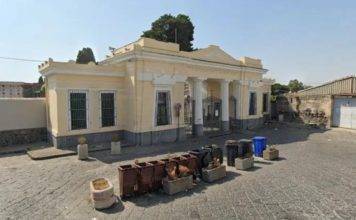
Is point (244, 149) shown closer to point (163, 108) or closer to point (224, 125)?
point (163, 108)

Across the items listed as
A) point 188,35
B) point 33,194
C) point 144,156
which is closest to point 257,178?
point 144,156

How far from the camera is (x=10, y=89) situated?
52594mm

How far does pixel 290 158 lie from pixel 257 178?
13.4 feet

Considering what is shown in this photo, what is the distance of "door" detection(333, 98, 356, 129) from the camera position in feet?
77.0

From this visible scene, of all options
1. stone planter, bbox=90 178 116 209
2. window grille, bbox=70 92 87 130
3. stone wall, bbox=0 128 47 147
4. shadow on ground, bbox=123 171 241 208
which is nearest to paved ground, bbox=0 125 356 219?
shadow on ground, bbox=123 171 241 208

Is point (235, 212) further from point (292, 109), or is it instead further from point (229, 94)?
point (292, 109)

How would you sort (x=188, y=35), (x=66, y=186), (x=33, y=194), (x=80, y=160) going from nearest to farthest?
(x=33, y=194), (x=66, y=186), (x=80, y=160), (x=188, y=35)

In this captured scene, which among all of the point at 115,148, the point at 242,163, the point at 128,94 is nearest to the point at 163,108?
the point at 128,94

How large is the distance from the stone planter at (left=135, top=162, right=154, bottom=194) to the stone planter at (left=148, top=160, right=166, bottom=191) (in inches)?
5.1

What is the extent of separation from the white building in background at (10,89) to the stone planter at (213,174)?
51.0 m

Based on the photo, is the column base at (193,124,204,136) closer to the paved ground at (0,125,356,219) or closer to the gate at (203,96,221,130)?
the gate at (203,96,221,130)

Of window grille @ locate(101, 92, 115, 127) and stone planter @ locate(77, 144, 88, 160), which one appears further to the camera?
window grille @ locate(101, 92, 115, 127)

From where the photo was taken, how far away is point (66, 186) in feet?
29.9

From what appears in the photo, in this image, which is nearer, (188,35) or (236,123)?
(236,123)
